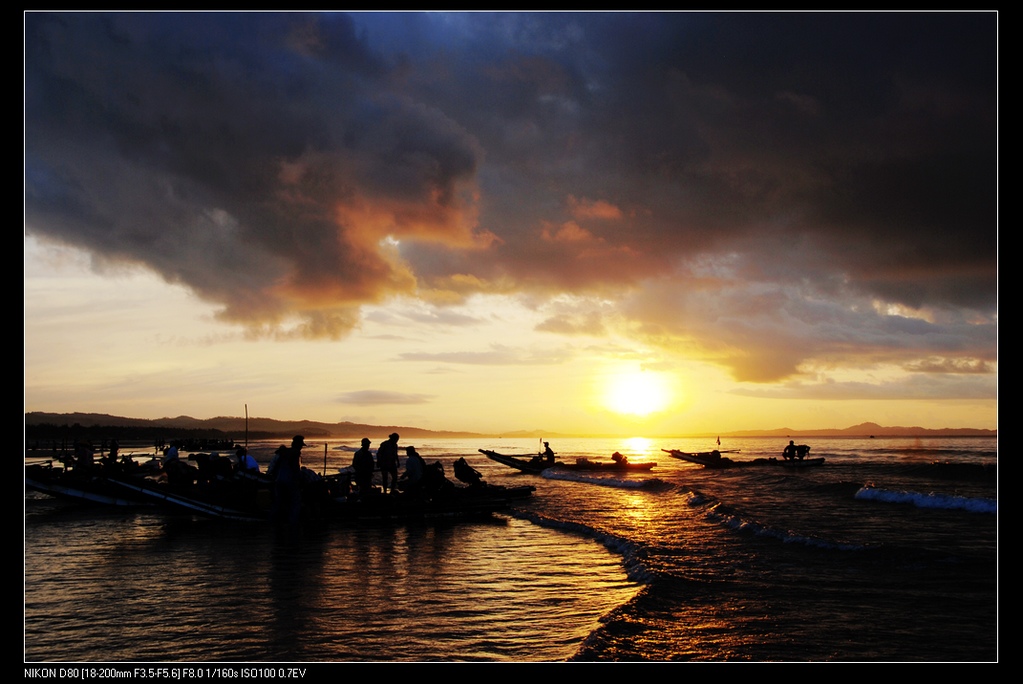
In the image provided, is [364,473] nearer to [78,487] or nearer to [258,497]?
[258,497]

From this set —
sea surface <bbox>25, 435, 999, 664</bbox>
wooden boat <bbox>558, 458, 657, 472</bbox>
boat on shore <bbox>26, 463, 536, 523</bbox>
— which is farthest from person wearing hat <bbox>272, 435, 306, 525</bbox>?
wooden boat <bbox>558, 458, 657, 472</bbox>

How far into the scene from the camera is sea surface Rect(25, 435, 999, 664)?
25.1 ft

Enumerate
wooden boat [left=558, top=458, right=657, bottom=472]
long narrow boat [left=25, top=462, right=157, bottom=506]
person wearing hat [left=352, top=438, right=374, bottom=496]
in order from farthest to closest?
1. wooden boat [left=558, top=458, right=657, bottom=472]
2. long narrow boat [left=25, top=462, right=157, bottom=506]
3. person wearing hat [left=352, top=438, right=374, bottom=496]

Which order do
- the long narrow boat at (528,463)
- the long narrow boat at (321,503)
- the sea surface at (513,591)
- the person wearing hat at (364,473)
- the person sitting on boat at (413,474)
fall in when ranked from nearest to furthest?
the sea surface at (513,591) → the long narrow boat at (321,503) → the person wearing hat at (364,473) → the person sitting on boat at (413,474) → the long narrow boat at (528,463)

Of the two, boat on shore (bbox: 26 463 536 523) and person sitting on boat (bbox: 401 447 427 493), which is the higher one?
person sitting on boat (bbox: 401 447 427 493)

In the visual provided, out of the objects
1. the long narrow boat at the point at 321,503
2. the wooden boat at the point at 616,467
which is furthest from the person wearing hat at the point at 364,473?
the wooden boat at the point at 616,467

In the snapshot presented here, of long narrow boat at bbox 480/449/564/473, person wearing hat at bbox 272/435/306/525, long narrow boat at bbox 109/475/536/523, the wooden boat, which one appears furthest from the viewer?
long narrow boat at bbox 480/449/564/473

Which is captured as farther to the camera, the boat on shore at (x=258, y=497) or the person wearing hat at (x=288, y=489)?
the boat on shore at (x=258, y=497)

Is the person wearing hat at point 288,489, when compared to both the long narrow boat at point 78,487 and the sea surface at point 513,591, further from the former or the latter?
the long narrow boat at point 78,487

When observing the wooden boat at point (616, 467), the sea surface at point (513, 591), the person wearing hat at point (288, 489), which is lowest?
the wooden boat at point (616, 467)

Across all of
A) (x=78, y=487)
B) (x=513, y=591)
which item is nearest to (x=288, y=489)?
(x=513, y=591)

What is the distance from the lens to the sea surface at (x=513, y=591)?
25.1 ft

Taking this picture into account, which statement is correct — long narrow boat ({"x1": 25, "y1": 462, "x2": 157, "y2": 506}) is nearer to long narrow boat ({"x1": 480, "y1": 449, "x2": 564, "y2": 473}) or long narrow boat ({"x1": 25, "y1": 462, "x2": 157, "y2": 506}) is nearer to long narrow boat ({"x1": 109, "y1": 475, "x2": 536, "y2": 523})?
long narrow boat ({"x1": 109, "y1": 475, "x2": 536, "y2": 523})

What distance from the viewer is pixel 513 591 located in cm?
1047
